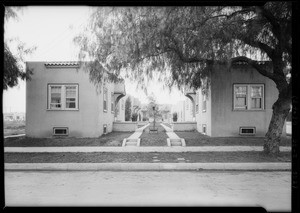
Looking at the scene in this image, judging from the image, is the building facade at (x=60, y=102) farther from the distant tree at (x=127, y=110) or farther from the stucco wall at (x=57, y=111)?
the distant tree at (x=127, y=110)

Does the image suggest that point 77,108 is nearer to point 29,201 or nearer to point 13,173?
point 13,173

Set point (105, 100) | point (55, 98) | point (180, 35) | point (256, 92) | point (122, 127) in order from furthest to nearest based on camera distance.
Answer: point (122, 127) → point (105, 100) → point (55, 98) → point (256, 92) → point (180, 35)

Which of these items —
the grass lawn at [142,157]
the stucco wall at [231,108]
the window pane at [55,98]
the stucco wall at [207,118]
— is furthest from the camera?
the stucco wall at [207,118]

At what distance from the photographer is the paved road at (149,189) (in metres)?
5.63

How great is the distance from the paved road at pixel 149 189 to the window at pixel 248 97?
8.62 meters

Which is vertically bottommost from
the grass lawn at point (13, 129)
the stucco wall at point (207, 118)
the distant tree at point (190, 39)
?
the grass lawn at point (13, 129)

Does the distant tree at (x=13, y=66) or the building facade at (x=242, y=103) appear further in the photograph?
the building facade at (x=242, y=103)

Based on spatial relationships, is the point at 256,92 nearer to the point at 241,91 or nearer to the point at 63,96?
the point at 241,91

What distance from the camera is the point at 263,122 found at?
16703mm

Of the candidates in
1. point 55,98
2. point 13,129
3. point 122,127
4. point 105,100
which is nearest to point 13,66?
point 55,98

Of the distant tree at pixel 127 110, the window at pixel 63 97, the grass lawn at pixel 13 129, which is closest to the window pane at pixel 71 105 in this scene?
the window at pixel 63 97

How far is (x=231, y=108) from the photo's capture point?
662 inches

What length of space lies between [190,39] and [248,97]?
333 inches
